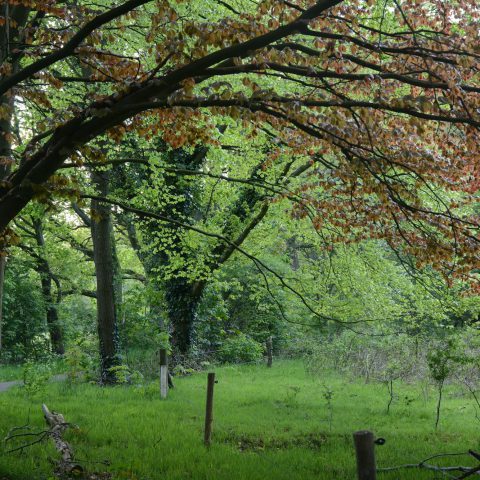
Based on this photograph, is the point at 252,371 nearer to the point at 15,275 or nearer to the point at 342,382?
the point at 342,382

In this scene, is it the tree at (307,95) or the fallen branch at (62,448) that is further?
the fallen branch at (62,448)

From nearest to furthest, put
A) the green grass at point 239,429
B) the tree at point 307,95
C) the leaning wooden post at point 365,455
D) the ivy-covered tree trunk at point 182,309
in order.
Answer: the leaning wooden post at point 365,455, the tree at point 307,95, the green grass at point 239,429, the ivy-covered tree trunk at point 182,309

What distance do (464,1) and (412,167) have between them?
267 cm

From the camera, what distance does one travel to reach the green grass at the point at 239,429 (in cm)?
688

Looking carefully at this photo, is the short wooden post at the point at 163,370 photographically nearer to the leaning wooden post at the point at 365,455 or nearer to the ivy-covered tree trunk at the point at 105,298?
the ivy-covered tree trunk at the point at 105,298

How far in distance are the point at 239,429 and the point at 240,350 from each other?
12.3 metres

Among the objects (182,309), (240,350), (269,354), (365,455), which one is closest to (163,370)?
(182,309)

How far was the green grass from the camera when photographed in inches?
271

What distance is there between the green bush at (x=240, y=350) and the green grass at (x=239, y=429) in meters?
4.98

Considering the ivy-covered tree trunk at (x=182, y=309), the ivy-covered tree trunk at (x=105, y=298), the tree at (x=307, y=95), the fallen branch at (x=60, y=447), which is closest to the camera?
the tree at (x=307, y=95)

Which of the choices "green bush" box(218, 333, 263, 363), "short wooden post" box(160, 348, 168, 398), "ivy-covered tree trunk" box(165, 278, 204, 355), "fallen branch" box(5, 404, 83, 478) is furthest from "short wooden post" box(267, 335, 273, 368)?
"fallen branch" box(5, 404, 83, 478)

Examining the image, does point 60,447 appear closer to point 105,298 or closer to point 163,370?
point 163,370

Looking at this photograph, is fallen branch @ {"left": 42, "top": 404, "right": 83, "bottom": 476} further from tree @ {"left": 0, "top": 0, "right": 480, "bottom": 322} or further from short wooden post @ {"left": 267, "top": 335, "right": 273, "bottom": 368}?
short wooden post @ {"left": 267, "top": 335, "right": 273, "bottom": 368}

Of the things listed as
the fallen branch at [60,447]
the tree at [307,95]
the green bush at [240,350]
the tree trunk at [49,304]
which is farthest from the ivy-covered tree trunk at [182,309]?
the tree at [307,95]
